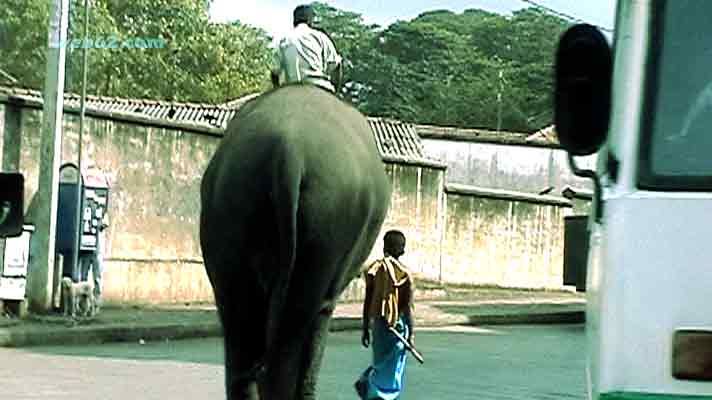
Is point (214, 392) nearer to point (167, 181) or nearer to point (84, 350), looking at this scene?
point (84, 350)

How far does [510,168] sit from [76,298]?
24.1 meters

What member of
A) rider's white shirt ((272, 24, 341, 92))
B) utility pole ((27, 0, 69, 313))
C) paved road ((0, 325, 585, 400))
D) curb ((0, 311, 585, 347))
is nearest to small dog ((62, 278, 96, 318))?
utility pole ((27, 0, 69, 313))

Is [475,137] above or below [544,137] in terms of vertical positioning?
below

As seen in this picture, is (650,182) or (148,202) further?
(148,202)

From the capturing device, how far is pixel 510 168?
1690 inches

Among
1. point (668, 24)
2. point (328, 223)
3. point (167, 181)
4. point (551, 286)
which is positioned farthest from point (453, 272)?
point (668, 24)

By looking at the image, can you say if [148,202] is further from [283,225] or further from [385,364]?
[283,225]

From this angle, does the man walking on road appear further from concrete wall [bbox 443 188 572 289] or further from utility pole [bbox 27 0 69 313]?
concrete wall [bbox 443 188 572 289]

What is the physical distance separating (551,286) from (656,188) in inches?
1173

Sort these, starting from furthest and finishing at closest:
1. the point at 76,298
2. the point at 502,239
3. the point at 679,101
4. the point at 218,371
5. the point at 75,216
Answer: the point at 502,239 < the point at 75,216 < the point at 76,298 < the point at 218,371 < the point at 679,101

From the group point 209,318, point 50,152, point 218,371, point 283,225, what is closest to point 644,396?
point 283,225

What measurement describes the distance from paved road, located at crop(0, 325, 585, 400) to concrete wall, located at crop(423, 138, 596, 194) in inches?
792

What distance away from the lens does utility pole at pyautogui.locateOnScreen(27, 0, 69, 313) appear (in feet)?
63.9

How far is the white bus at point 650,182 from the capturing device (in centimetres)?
459
